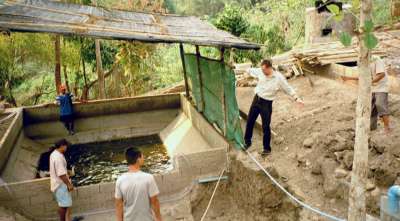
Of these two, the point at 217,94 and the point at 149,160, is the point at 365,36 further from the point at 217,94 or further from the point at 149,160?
the point at 149,160

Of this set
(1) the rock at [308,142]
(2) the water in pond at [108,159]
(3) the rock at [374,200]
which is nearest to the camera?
(3) the rock at [374,200]

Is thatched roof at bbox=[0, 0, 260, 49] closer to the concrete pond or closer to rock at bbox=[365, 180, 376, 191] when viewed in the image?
the concrete pond

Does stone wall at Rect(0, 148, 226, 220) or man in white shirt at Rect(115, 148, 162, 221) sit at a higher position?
man in white shirt at Rect(115, 148, 162, 221)

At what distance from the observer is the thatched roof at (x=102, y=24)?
7348mm

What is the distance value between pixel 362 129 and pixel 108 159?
8.87 meters

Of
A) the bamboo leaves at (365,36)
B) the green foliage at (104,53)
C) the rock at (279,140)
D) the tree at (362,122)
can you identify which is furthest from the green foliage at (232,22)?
the bamboo leaves at (365,36)

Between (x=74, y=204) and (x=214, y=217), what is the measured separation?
2.64 m

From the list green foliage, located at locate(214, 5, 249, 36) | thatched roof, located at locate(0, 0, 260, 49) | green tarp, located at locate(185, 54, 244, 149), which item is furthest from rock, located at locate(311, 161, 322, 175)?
green foliage, located at locate(214, 5, 249, 36)

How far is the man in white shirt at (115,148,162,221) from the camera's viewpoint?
4.28 meters

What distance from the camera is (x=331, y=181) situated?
5953 mm

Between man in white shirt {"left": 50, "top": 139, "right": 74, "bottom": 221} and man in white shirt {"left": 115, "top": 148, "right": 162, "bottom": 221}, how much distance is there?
2164mm

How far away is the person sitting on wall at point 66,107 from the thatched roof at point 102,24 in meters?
3.19

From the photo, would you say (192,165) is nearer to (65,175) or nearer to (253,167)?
(253,167)

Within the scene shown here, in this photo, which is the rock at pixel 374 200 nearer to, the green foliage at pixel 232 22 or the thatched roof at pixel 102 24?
the thatched roof at pixel 102 24
